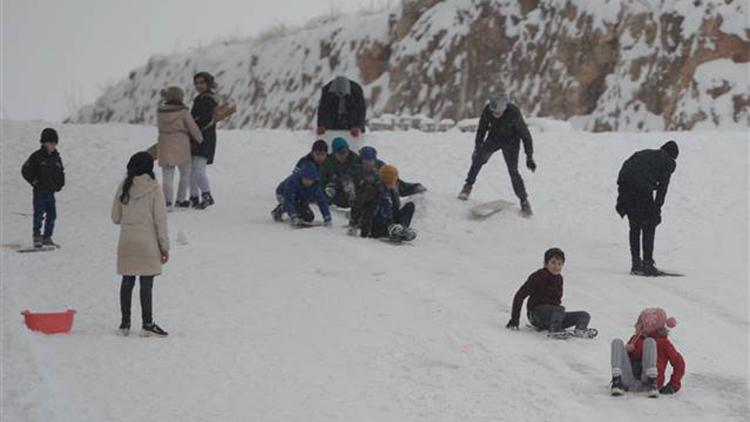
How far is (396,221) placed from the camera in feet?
48.2

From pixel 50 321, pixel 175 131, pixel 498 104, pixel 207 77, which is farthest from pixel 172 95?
pixel 50 321

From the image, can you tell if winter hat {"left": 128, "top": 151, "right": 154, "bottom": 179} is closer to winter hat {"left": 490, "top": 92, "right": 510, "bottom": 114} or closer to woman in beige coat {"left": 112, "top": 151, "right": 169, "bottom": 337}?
woman in beige coat {"left": 112, "top": 151, "right": 169, "bottom": 337}

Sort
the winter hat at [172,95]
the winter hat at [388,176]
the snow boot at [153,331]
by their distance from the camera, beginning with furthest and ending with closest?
the winter hat at [172,95] < the winter hat at [388,176] < the snow boot at [153,331]

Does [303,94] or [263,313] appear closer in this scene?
[263,313]

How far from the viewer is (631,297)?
1220 cm

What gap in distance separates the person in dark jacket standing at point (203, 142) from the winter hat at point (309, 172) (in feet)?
6.32

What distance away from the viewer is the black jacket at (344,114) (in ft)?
57.1

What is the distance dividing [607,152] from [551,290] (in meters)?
10.0

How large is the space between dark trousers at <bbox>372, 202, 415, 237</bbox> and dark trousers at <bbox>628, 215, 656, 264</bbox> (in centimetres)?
262

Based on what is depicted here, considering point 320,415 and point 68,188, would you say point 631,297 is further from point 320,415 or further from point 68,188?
point 68,188

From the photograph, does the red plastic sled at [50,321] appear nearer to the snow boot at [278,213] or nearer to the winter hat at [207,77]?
the snow boot at [278,213]

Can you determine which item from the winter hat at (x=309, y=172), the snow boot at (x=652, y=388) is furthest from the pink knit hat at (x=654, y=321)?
the winter hat at (x=309, y=172)

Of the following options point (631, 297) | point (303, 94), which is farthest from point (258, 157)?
point (303, 94)

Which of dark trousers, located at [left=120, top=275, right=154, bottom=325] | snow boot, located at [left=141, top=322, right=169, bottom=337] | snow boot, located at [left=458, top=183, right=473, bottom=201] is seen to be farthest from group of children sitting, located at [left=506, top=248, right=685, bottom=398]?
snow boot, located at [left=458, top=183, right=473, bottom=201]
